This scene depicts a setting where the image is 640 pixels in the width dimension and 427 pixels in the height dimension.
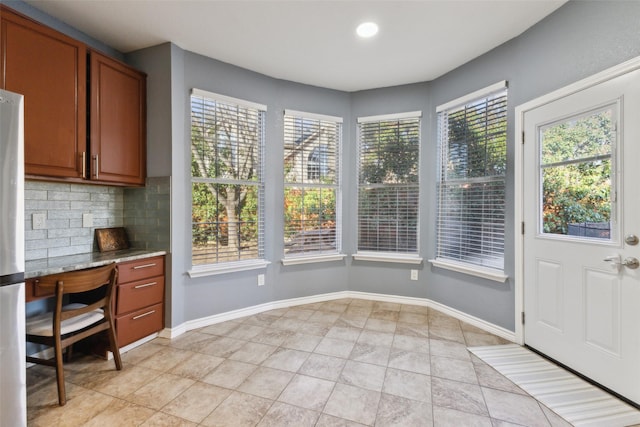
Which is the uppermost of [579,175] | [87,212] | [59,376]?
[579,175]

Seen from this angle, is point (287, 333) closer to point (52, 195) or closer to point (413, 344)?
point (413, 344)

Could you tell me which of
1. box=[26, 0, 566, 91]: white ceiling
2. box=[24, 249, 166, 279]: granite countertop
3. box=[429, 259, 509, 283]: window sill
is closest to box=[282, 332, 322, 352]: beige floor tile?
box=[24, 249, 166, 279]: granite countertop

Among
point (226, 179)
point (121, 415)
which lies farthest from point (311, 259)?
point (121, 415)

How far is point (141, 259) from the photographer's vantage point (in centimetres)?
255

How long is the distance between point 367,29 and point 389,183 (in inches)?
68.4

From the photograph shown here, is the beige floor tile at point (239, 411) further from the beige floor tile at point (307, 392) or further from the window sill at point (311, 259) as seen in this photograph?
the window sill at point (311, 259)

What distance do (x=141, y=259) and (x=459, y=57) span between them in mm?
3478

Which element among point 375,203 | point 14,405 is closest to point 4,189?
point 14,405

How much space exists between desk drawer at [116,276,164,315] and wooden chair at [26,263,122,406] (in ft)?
0.61

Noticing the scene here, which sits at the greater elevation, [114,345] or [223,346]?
[114,345]

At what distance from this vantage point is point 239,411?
1.77 metres

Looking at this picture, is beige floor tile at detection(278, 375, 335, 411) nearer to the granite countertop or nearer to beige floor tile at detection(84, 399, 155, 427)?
beige floor tile at detection(84, 399, 155, 427)

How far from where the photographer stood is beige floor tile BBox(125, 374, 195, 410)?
1851 mm

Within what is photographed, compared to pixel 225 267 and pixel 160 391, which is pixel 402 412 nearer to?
pixel 160 391
